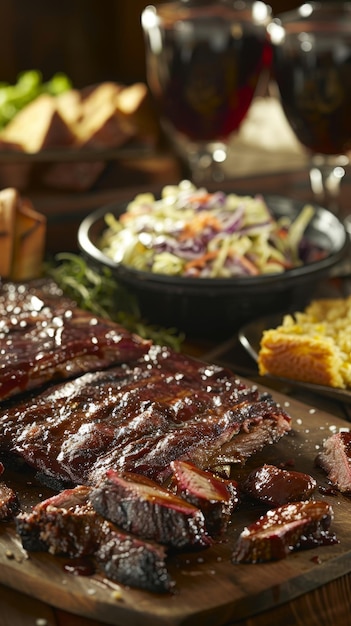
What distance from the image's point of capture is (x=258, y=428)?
279cm

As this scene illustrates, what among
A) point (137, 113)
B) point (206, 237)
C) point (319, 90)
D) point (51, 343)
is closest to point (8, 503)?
point (51, 343)

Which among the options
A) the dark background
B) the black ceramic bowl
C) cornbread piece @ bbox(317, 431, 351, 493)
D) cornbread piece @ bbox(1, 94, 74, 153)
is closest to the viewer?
cornbread piece @ bbox(317, 431, 351, 493)

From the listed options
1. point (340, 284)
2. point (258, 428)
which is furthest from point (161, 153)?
point (258, 428)

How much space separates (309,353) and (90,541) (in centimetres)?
120

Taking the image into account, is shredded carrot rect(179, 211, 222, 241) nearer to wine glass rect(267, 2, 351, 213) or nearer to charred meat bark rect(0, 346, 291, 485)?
wine glass rect(267, 2, 351, 213)

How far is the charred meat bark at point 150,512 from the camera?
2322 mm

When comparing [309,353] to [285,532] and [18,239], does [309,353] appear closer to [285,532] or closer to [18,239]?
[285,532]

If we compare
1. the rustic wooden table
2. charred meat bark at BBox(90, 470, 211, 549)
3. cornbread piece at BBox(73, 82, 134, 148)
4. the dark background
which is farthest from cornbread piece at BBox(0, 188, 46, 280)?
the dark background

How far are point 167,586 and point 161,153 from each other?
149 inches

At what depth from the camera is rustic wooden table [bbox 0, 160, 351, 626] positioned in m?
2.29

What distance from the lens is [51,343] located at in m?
3.12

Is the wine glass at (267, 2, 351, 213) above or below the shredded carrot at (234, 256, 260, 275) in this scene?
above

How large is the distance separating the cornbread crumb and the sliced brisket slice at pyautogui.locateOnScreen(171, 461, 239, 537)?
84 centimetres

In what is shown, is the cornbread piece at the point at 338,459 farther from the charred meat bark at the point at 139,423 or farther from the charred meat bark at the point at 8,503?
the charred meat bark at the point at 8,503
